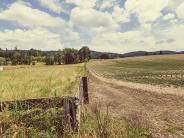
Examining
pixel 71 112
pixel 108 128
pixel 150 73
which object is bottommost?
pixel 150 73

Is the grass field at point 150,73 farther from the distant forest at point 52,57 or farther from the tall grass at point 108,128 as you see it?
the distant forest at point 52,57

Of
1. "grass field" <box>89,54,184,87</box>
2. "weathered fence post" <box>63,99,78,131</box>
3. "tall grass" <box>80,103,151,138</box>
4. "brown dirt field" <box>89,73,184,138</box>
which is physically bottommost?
"grass field" <box>89,54,184,87</box>

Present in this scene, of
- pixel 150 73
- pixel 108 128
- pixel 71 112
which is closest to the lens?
pixel 71 112

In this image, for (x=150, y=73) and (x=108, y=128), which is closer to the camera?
(x=108, y=128)

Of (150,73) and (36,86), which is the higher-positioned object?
(36,86)

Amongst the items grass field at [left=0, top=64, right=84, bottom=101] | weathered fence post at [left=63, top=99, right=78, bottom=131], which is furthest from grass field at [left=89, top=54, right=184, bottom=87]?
weathered fence post at [left=63, top=99, right=78, bottom=131]

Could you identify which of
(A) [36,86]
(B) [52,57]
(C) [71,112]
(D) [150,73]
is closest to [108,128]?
(C) [71,112]

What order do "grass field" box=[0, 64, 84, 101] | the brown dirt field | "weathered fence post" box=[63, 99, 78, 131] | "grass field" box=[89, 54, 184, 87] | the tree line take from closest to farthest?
1. "weathered fence post" box=[63, 99, 78, 131]
2. the brown dirt field
3. "grass field" box=[0, 64, 84, 101]
4. "grass field" box=[89, 54, 184, 87]
5. the tree line

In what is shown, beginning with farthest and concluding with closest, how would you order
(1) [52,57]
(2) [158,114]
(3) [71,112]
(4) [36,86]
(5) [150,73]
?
1. (1) [52,57]
2. (5) [150,73]
3. (4) [36,86]
4. (2) [158,114]
5. (3) [71,112]

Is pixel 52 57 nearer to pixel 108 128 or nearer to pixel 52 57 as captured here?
pixel 52 57

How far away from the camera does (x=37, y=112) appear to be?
8125 millimetres

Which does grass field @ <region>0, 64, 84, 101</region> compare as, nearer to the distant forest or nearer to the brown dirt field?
the brown dirt field

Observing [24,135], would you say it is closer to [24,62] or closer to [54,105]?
[54,105]

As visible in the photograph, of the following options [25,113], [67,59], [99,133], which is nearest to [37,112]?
[25,113]
